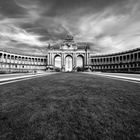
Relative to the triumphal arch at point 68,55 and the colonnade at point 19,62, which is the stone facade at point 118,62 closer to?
the triumphal arch at point 68,55

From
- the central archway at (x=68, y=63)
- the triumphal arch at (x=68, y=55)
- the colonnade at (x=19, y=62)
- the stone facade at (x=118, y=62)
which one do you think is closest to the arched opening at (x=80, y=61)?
the triumphal arch at (x=68, y=55)

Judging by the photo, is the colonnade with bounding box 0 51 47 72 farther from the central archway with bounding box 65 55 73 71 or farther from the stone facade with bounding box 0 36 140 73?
the central archway with bounding box 65 55 73 71

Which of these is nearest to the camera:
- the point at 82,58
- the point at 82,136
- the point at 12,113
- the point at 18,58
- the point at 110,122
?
the point at 82,136

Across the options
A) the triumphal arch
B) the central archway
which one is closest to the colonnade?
the triumphal arch

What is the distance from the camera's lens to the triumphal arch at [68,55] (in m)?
71.8

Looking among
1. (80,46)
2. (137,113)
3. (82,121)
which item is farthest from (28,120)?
(80,46)

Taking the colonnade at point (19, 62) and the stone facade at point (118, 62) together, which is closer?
the colonnade at point (19, 62)

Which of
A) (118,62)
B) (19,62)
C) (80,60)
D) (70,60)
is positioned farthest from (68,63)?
(118,62)

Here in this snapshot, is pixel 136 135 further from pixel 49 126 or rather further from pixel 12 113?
pixel 12 113

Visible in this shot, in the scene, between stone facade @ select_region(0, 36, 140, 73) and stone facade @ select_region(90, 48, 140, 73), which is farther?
stone facade @ select_region(0, 36, 140, 73)

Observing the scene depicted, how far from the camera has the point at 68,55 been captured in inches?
2933

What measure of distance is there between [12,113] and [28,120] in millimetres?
558

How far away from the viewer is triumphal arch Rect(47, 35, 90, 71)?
2826 inches

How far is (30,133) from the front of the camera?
1264 millimetres
